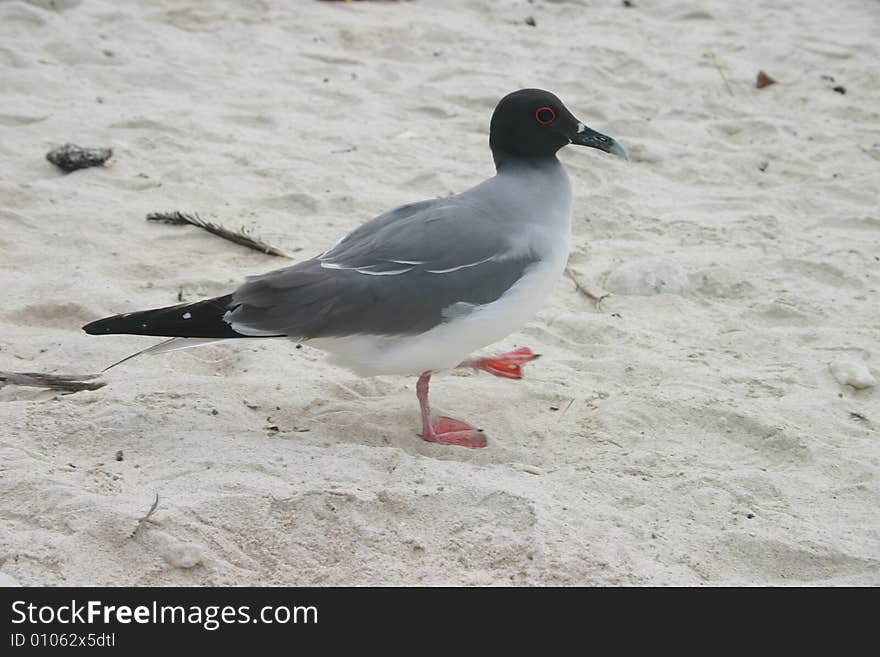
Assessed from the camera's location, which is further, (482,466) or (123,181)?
(123,181)

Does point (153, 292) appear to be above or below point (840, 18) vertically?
below

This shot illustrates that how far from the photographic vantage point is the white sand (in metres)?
2.87

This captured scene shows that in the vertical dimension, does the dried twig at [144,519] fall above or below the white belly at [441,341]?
below

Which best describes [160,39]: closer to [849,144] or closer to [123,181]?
[123,181]

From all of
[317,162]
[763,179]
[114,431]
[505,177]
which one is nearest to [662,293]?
[505,177]

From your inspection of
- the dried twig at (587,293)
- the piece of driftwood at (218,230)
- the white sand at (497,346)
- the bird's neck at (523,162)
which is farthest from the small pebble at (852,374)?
the piece of driftwood at (218,230)

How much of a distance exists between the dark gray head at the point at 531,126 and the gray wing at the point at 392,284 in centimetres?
47

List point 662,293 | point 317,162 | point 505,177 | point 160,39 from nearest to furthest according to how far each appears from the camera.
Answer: point 505,177, point 662,293, point 317,162, point 160,39

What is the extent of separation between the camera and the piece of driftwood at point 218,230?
4629 mm

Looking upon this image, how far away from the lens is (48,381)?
344cm

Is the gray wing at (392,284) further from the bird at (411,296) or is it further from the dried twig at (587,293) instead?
the dried twig at (587,293)

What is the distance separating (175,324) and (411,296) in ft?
2.32

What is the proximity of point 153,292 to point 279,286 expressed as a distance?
101 centimetres

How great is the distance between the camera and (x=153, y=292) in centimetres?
421
